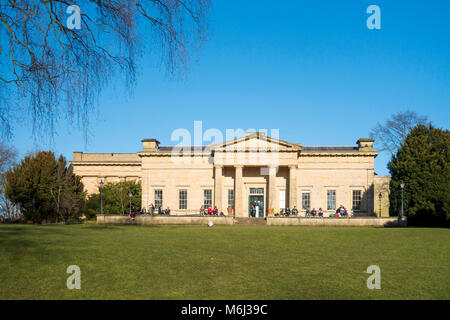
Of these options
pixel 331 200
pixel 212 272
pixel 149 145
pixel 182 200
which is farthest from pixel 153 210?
pixel 212 272

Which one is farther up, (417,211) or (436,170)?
(436,170)

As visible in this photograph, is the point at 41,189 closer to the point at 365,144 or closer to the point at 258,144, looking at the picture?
the point at 258,144

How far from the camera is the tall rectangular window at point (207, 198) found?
165 ft

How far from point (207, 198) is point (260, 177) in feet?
23.4

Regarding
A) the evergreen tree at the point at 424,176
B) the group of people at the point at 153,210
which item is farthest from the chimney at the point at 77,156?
the evergreen tree at the point at 424,176

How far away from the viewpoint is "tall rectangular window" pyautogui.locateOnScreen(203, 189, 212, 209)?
1977 inches

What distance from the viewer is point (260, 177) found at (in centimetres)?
4931

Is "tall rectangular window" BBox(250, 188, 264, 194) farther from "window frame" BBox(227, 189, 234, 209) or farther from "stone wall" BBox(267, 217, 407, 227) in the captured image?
"stone wall" BBox(267, 217, 407, 227)

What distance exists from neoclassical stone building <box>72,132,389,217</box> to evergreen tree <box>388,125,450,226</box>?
5.73m

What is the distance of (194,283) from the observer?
31.1 ft

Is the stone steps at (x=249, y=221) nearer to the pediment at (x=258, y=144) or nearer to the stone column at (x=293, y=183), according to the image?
the stone column at (x=293, y=183)

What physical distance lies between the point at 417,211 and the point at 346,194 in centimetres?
939
